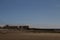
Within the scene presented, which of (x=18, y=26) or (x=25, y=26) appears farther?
(x=25, y=26)

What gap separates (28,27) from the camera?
185 feet

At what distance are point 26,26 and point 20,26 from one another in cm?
462

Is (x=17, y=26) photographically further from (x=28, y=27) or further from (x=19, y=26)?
(x=28, y=27)

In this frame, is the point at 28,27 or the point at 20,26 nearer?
the point at 20,26

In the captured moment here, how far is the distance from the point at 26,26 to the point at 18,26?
17.1 feet

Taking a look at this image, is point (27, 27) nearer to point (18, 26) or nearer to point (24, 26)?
point (24, 26)

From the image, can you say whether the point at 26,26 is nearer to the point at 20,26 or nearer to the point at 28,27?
the point at 28,27

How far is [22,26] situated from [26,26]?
3.68 metres

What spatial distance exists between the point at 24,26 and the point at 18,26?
393 cm

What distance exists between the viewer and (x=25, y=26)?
55.5m

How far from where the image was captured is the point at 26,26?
56312mm

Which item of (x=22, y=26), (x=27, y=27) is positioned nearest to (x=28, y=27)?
(x=27, y=27)

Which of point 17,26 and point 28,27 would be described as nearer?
point 17,26

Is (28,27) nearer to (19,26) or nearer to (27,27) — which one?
(27,27)
